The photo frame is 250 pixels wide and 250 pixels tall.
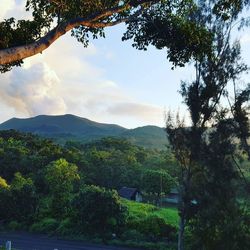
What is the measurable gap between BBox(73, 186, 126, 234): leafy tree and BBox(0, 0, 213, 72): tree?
1555 inches

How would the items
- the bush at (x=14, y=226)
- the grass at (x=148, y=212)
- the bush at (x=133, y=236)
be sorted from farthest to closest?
the grass at (x=148, y=212)
the bush at (x=14, y=226)
the bush at (x=133, y=236)

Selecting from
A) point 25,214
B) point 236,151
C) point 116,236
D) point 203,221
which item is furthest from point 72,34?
point 25,214

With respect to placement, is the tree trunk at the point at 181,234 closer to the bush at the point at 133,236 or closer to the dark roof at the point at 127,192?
the bush at the point at 133,236

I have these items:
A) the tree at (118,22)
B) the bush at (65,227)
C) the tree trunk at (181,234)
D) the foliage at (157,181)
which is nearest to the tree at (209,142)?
the tree trunk at (181,234)

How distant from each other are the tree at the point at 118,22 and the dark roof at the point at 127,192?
6760cm

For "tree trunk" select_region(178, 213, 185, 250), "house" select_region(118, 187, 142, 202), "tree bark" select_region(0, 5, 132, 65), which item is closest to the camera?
"tree bark" select_region(0, 5, 132, 65)

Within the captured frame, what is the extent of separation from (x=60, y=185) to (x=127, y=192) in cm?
2140

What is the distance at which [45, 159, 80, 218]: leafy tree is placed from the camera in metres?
60.2

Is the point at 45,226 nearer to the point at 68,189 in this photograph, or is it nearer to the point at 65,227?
the point at 65,227

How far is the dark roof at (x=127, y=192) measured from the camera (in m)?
79.3

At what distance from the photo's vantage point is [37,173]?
2889 inches

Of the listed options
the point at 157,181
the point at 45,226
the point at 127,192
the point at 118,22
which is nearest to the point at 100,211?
the point at 45,226

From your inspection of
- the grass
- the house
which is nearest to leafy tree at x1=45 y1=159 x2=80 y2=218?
the grass

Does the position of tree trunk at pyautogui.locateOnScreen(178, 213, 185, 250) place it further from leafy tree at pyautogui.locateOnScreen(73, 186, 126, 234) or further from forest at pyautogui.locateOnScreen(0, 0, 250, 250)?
leafy tree at pyautogui.locateOnScreen(73, 186, 126, 234)
